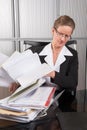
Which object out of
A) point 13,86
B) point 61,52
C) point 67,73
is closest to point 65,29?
Result: point 61,52

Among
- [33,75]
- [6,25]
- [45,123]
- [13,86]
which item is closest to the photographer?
[45,123]

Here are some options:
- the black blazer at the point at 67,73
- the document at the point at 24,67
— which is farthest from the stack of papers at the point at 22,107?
the black blazer at the point at 67,73

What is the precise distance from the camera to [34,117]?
2.61 feet

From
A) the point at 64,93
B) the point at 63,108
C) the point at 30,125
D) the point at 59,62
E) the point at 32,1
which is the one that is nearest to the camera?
the point at 30,125

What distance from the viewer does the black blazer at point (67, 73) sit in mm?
1334

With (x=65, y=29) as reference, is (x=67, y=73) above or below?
below

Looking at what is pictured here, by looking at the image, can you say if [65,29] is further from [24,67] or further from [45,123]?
[45,123]

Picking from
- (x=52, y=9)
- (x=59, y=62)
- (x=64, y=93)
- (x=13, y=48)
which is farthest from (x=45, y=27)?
(x=64, y=93)

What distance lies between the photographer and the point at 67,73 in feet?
5.39

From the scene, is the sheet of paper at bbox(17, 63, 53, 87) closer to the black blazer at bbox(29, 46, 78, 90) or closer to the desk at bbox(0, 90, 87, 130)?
the desk at bbox(0, 90, 87, 130)

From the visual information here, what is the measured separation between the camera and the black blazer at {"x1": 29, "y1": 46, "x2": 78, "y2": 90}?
4.38ft

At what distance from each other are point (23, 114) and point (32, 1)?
6.60ft

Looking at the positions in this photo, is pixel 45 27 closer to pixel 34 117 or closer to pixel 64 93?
pixel 64 93

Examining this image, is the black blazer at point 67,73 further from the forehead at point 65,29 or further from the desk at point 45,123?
the desk at point 45,123
